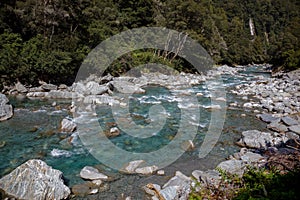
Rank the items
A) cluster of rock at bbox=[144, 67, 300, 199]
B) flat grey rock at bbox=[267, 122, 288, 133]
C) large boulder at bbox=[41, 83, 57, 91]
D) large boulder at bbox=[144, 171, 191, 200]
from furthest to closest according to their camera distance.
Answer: large boulder at bbox=[41, 83, 57, 91], flat grey rock at bbox=[267, 122, 288, 133], cluster of rock at bbox=[144, 67, 300, 199], large boulder at bbox=[144, 171, 191, 200]

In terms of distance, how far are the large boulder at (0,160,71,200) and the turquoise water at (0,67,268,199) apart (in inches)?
22.6

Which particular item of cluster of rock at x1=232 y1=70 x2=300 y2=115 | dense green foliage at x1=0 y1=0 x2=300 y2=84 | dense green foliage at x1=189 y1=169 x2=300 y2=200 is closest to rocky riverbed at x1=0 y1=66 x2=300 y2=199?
cluster of rock at x1=232 y1=70 x2=300 y2=115

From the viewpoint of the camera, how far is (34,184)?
14.5ft

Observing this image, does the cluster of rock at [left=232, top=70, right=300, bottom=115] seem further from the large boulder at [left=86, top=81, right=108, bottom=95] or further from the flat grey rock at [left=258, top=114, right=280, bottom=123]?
the large boulder at [left=86, top=81, right=108, bottom=95]

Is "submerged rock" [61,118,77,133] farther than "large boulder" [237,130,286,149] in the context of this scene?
Yes

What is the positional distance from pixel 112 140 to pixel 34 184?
3.41 meters

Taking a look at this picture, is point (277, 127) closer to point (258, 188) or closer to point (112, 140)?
point (112, 140)

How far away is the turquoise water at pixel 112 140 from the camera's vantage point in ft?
18.1

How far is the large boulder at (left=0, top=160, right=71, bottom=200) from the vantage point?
14.3 feet

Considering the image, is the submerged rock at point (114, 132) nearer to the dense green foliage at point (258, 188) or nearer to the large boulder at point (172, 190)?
the large boulder at point (172, 190)

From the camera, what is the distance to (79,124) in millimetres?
8938

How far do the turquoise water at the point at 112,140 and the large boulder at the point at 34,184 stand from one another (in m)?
0.57

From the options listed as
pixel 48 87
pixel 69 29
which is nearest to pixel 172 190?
pixel 48 87

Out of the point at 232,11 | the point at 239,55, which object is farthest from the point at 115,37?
the point at 232,11
